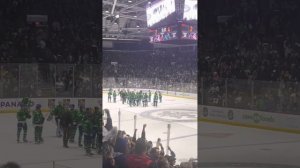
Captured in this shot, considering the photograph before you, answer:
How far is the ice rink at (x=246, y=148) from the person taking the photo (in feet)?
26.9

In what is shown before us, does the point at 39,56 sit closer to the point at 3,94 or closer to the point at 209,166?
the point at 3,94

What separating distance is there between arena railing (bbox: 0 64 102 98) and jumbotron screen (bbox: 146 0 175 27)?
600cm

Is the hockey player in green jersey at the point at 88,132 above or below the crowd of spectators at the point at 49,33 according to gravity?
below

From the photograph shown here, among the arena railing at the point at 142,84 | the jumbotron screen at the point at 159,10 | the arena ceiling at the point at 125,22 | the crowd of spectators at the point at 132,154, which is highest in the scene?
the arena ceiling at the point at 125,22

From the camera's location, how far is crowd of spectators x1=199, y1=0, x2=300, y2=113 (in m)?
10.7

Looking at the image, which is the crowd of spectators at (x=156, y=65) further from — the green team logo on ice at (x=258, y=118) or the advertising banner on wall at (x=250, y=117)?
the green team logo on ice at (x=258, y=118)

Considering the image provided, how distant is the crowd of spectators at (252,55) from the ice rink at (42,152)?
15.3ft

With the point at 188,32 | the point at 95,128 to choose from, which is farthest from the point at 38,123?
the point at 188,32

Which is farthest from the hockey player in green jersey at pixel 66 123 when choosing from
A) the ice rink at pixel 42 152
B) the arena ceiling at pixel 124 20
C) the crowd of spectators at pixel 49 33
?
the arena ceiling at pixel 124 20

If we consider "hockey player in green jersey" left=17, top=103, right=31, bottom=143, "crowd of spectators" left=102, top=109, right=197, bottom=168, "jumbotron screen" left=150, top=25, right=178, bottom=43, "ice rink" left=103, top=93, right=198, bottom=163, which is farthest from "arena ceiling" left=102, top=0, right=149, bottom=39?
"crowd of spectators" left=102, top=109, right=197, bottom=168

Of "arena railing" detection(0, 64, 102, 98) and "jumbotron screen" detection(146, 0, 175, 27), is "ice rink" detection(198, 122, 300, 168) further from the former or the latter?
"jumbotron screen" detection(146, 0, 175, 27)

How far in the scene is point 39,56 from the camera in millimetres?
13672

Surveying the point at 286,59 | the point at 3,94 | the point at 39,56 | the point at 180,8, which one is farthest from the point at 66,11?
the point at 286,59

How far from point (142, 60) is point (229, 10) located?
7.80m
